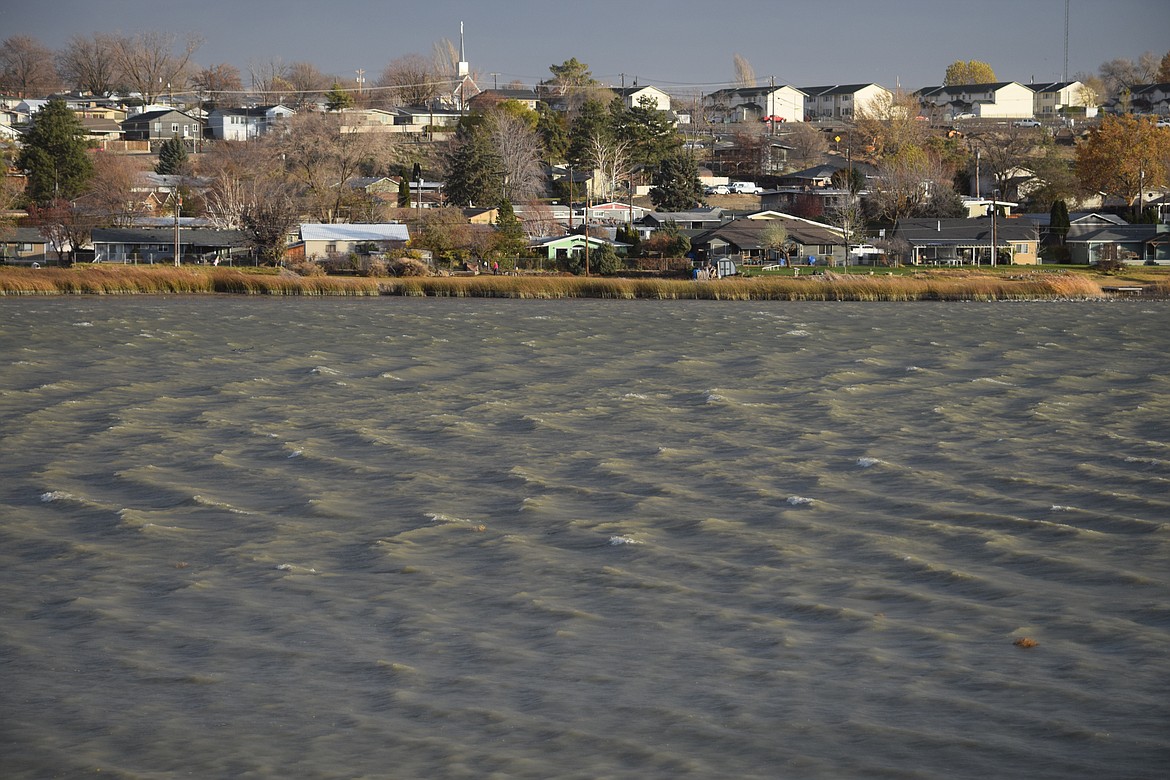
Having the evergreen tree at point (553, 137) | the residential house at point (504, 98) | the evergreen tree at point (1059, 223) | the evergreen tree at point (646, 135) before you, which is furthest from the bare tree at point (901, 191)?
the residential house at point (504, 98)

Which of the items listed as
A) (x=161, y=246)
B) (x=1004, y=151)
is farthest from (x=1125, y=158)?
(x=161, y=246)

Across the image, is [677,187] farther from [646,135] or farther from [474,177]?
[646,135]

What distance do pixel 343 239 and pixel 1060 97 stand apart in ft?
350

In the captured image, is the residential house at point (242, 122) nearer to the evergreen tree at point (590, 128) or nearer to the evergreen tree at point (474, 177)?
the evergreen tree at point (590, 128)

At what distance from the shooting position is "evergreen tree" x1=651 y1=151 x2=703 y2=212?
88.9 metres

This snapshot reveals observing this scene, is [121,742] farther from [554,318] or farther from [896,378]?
[554,318]

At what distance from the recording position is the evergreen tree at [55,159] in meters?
81.2

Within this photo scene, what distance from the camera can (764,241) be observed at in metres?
71.2

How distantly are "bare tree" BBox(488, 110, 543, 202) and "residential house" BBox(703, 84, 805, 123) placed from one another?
45944mm

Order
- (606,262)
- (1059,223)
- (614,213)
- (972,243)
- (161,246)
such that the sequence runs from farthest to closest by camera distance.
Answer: (614,213), (1059,223), (972,243), (161,246), (606,262)

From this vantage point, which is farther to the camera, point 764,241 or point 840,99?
point 840,99

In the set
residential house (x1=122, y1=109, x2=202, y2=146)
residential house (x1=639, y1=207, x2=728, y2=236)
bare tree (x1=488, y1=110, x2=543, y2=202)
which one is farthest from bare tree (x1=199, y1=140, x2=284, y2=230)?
residential house (x1=639, y1=207, x2=728, y2=236)

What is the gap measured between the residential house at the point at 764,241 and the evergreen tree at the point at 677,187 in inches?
426

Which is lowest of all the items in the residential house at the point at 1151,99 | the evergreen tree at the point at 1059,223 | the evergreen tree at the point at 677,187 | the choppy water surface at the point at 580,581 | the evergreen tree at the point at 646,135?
the choppy water surface at the point at 580,581
